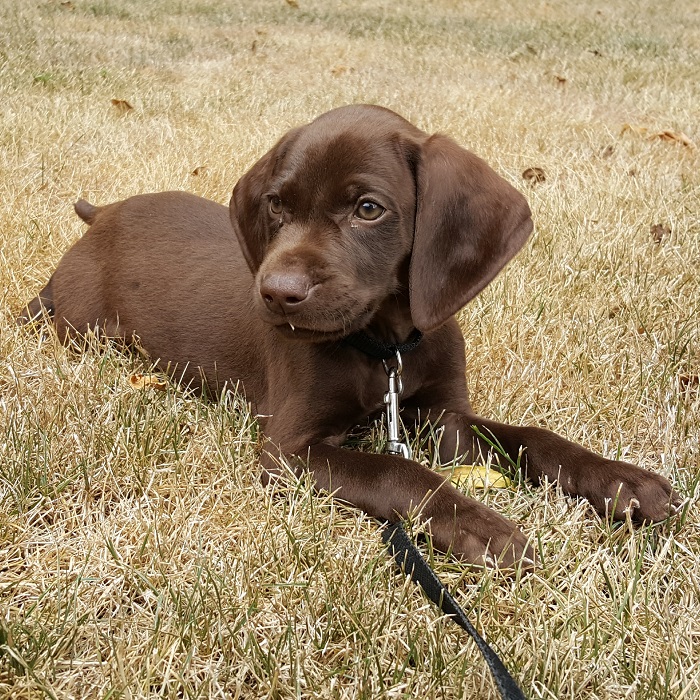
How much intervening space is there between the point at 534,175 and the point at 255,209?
9.56 ft

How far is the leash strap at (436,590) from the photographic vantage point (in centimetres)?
155

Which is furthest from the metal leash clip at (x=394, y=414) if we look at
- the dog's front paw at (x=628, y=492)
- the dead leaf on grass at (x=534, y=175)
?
the dead leaf on grass at (x=534, y=175)

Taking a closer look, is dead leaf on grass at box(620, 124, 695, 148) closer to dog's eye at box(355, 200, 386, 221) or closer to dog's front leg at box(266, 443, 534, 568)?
dog's eye at box(355, 200, 386, 221)

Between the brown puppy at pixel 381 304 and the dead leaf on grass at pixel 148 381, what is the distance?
367 millimetres

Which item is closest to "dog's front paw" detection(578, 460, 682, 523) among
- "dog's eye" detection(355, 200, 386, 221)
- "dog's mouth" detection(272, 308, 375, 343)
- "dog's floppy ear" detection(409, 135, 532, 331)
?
"dog's floppy ear" detection(409, 135, 532, 331)

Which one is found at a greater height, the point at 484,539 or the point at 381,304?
the point at 381,304

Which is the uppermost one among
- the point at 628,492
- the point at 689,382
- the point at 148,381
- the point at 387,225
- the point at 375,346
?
the point at 387,225

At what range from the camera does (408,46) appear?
10273 mm

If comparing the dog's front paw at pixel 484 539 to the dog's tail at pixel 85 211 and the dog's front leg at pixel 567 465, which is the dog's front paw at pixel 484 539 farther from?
the dog's tail at pixel 85 211

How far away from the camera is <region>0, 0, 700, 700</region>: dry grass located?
5.82 ft

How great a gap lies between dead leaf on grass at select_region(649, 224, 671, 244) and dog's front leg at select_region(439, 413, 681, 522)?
219 cm

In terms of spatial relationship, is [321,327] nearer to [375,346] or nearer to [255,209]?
[375,346]

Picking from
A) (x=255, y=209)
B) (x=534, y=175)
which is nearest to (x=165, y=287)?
(x=255, y=209)

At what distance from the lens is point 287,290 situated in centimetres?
221
